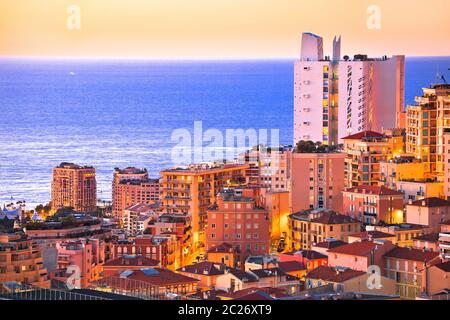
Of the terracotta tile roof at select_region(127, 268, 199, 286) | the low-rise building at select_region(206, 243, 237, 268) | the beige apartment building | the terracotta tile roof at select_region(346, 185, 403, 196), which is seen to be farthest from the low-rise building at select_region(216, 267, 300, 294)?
the beige apartment building

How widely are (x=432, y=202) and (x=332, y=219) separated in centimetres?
90

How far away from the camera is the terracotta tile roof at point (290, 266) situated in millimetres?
11953

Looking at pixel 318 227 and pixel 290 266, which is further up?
pixel 318 227

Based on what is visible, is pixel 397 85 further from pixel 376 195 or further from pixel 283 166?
pixel 376 195

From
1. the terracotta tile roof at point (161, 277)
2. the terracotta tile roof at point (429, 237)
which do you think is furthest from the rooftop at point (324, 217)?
the terracotta tile roof at point (161, 277)

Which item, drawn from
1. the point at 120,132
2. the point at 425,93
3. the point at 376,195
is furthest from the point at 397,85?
the point at 120,132

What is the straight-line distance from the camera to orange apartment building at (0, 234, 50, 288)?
11305mm

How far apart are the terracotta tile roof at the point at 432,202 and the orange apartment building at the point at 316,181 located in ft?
4.99

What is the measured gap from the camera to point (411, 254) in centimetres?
1149

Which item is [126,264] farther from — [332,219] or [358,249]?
[332,219]

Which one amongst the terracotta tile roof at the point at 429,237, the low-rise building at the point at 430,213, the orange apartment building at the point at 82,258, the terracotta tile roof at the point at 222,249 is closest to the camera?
the orange apartment building at the point at 82,258

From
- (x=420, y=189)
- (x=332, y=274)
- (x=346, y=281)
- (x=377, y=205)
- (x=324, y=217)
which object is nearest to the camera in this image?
(x=346, y=281)

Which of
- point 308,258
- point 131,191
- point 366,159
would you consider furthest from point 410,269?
point 131,191

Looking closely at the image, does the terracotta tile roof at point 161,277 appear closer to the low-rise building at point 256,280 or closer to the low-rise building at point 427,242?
the low-rise building at point 256,280
